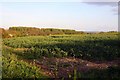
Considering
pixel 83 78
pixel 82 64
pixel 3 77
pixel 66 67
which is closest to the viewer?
pixel 83 78

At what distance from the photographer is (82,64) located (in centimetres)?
1350

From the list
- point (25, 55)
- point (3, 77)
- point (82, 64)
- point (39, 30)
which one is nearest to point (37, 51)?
point (25, 55)

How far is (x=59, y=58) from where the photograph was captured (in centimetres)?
1497

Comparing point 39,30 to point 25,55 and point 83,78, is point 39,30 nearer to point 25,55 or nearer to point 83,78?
point 25,55

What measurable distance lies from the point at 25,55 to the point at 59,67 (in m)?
3.85

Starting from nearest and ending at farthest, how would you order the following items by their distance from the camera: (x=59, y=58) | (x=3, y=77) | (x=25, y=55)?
(x=3, y=77)
(x=59, y=58)
(x=25, y=55)

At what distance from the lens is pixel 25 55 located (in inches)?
630

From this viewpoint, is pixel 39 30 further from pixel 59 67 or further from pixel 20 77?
pixel 20 77

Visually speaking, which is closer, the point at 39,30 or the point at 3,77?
the point at 3,77

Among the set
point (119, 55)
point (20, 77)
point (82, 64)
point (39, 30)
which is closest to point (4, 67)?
point (20, 77)

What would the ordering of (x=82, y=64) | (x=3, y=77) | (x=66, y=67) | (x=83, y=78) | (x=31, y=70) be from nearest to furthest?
(x=83, y=78) → (x=3, y=77) → (x=31, y=70) → (x=66, y=67) → (x=82, y=64)

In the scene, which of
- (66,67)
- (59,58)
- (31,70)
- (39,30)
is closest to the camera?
(31,70)

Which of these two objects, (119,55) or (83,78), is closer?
(83,78)

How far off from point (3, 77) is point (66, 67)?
11.8 ft
